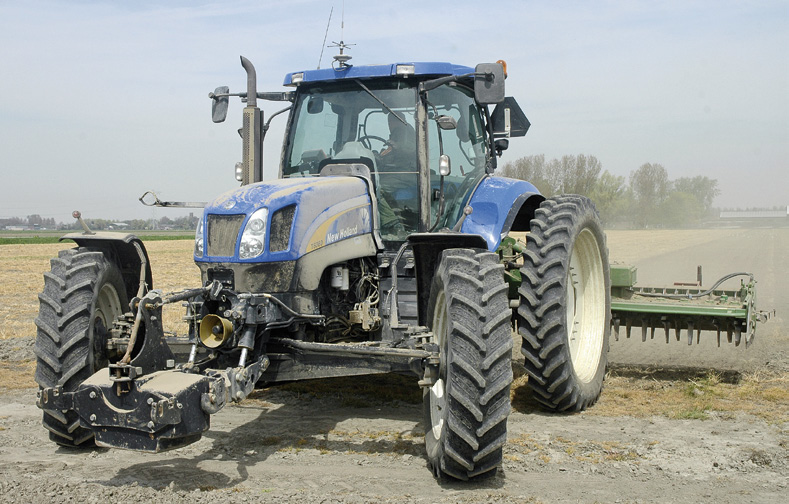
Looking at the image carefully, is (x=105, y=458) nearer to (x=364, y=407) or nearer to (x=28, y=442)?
(x=28, y=442)

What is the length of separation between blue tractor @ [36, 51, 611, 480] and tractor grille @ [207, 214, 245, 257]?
1 centimetres

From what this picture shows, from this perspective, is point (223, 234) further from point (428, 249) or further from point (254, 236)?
point (428, 249)

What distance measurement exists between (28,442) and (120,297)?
3.81 feet

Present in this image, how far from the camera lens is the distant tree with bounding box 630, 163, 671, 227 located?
287 feet

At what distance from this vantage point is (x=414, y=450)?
5125 millimetres

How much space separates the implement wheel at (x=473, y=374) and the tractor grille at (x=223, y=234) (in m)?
1.42

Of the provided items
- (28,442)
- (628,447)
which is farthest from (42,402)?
(628,447)

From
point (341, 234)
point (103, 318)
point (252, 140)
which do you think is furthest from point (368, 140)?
point (103, 318)

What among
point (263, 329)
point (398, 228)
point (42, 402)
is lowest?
point (42, 402)

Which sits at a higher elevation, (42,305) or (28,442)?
(42,305)

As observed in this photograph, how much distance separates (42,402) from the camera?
437cm

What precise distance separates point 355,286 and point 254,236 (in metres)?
1.07

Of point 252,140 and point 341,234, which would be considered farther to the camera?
point 252,140

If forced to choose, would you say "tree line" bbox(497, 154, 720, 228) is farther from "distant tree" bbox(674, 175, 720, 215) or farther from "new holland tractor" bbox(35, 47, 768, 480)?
"new holland tractor" bbox(35, 47, 768, 480)
